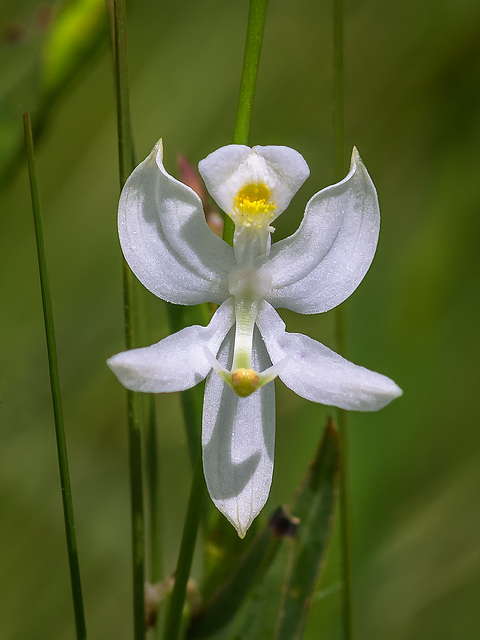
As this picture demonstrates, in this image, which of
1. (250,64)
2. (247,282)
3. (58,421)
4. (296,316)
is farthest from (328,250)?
(296,316)

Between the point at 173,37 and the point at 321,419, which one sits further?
the point at 173,37

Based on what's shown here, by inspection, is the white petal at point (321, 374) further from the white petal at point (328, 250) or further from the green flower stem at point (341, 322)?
the green flower stem at point (341, 322)

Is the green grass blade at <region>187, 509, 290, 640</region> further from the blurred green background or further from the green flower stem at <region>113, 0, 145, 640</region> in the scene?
the blurred green background

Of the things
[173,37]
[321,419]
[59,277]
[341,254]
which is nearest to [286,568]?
[341,254]

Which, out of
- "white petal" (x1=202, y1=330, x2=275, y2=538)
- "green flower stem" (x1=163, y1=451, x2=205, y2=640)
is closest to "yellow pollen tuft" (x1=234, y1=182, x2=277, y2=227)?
"white petal" (x1=202, y1=330, x2=275, y2=538)

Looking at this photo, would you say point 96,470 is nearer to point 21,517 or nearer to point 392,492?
point 21,517

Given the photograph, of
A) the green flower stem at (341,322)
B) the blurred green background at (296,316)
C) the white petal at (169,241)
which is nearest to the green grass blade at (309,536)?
the green flower stem at (341,322)
